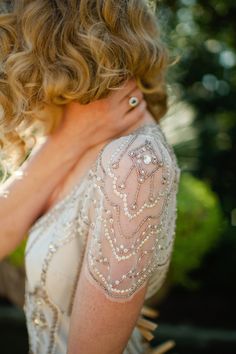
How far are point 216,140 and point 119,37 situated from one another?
4270mm

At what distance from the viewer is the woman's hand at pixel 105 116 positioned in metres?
2.01

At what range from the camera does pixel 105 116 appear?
2029mm

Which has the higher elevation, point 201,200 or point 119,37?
point 119,37

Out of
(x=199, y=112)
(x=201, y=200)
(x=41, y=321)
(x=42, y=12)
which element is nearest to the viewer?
(x=42, y=12)

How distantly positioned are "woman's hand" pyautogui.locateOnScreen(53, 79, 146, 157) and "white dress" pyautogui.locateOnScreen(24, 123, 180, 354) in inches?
3.7

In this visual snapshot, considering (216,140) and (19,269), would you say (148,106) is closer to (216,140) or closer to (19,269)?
(19,269)

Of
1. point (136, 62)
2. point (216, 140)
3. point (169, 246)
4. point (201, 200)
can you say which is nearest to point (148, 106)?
point (136, 62)

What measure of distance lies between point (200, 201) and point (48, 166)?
9.60 ft

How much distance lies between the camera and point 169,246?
1.94 m

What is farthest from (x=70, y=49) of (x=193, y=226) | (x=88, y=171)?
(x=193, y=226)

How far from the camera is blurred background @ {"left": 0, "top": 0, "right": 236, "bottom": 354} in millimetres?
5078

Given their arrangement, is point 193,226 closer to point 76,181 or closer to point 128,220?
point 76,181

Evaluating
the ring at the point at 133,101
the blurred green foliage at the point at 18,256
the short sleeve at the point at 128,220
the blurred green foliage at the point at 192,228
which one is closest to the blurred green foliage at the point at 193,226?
the blurred green foliage at the point at 192,228

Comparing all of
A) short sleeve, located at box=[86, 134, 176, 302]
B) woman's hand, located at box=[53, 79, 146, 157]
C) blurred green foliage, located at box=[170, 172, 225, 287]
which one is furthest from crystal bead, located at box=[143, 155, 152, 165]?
blurred green foliage, located at box=[170, 172, 225, 287]
